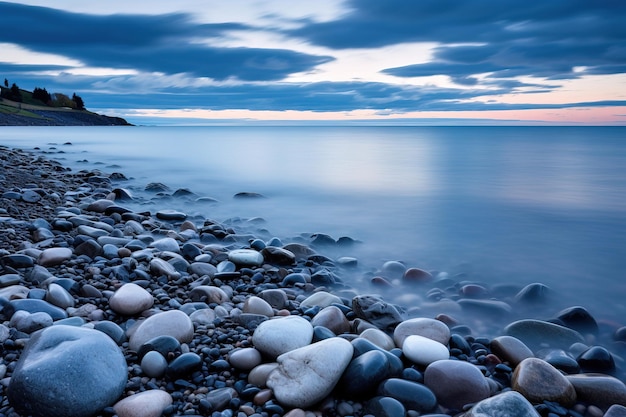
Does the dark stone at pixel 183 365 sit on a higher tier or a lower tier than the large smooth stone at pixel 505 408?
lower

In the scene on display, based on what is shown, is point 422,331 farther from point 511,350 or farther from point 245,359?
point 245,359

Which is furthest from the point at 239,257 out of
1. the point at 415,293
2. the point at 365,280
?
the point at 415,293

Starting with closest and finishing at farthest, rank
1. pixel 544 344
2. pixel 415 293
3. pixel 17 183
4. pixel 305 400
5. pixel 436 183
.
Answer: pixel 305 400
pixel 544 344
pixel 415 293
pixel 17 183
pixel 436 183

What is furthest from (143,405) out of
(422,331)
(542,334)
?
(542,334)

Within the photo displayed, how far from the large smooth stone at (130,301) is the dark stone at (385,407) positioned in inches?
72.4

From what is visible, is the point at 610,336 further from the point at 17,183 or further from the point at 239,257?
the point at 17,183

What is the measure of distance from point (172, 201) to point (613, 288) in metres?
7.66

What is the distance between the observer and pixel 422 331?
3297 millimetres

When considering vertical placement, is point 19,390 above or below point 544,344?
above

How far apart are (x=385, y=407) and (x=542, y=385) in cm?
93

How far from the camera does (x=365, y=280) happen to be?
4.96 meters

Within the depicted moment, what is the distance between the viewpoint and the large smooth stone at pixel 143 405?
2.23m

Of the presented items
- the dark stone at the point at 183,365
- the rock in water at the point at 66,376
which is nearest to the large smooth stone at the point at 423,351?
the dark stone at the point at 183,365

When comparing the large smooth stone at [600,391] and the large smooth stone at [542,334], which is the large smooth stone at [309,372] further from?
the large smooth stone at [542,334]
